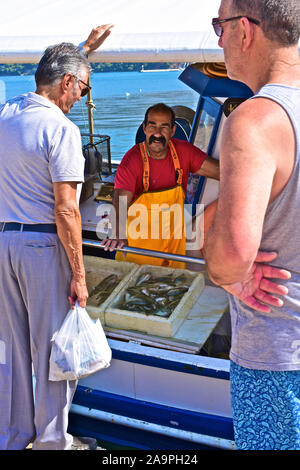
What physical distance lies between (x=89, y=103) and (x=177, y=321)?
324 centimetres

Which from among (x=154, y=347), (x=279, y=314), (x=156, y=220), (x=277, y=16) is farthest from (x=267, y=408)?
(x=156, y=220)

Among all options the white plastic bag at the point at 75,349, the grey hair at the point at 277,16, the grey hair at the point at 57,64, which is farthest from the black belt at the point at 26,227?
the grey hair at the point at 277,16

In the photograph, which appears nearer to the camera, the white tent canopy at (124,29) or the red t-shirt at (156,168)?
the white tent canopy at (124,29)

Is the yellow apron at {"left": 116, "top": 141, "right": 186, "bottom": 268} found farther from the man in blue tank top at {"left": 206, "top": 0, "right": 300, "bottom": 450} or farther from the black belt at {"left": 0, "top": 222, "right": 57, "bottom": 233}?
the man in blue tank top at {"left": 206, "top": 0, "right": 300, "bottom": 450}

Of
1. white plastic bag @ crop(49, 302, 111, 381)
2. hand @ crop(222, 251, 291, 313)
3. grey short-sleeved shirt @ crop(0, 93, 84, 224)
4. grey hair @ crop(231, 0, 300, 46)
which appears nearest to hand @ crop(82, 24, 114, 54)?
grey short-sleeved shirt @ crop(0, 93, 84, 224)

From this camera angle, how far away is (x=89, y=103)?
559 cm

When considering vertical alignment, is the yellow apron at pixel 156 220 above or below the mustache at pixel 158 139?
below

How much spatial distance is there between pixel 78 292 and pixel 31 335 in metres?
0.33

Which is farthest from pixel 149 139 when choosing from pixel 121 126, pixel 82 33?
pixel 121 126

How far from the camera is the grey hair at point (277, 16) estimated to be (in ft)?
4.39

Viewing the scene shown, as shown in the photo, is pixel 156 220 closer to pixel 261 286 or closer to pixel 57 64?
pixel 57 64

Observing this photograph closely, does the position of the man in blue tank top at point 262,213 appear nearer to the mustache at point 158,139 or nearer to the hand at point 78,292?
the hand at point 78,292

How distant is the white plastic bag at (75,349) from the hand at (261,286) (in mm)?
1244
